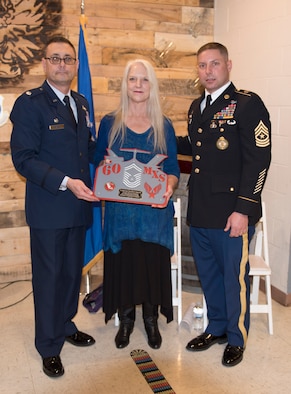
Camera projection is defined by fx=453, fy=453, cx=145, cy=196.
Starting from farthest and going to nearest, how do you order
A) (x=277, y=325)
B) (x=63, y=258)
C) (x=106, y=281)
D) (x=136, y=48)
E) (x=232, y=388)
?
1. (x=136, y=48)
2. (x=277, y=325)
3. (x=106, y=281)
4. (x=63, y=258)
5. (x=232, y=388)

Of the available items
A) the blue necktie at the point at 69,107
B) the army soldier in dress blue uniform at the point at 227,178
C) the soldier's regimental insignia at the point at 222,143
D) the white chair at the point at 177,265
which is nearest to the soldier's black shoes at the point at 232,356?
the army soldier in dress blue uniform at the point at 227,178

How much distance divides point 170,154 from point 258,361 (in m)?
1.25

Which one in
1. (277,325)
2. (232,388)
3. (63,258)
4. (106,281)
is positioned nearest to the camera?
(232,388)

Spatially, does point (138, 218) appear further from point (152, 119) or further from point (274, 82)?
point (274, 82)

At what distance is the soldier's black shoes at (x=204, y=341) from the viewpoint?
263 cm

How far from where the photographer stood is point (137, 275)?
99.5 inches

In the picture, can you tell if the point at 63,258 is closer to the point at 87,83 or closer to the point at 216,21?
the point at 87,83

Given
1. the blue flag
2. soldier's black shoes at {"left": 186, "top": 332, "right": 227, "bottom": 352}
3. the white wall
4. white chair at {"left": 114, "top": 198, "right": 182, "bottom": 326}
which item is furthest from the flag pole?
the white wall

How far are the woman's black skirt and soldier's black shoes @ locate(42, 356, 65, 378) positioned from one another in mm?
406

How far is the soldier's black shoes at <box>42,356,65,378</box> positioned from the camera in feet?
Result: 7.77

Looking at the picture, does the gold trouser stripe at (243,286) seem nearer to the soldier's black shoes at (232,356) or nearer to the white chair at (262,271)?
the soldier's black shoes at (232,356)

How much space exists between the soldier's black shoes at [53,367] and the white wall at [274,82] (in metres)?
1.66

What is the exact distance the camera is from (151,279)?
2.55 meters

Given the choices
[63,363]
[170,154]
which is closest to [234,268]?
[170,154]
